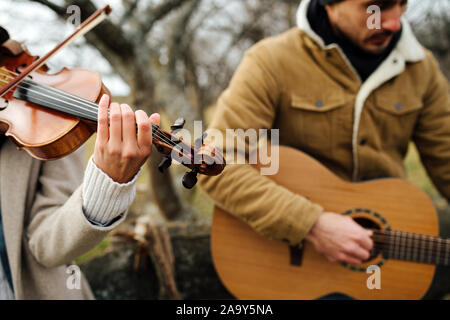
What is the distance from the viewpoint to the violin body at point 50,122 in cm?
97

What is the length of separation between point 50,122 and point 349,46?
4.41ft

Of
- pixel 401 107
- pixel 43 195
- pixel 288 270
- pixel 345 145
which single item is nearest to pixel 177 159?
pixel 43 195

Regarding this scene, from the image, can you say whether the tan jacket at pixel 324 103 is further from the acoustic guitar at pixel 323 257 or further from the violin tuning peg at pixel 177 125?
the violin tuning peg at pixel 177 125

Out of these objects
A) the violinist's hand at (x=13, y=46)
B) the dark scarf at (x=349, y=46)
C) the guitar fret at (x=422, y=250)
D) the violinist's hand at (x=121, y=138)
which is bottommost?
the guitar fret at (x=422, y=250)

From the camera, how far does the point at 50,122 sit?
1005 mm

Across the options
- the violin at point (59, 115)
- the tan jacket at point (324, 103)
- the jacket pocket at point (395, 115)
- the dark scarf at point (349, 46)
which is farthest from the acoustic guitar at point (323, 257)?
the violin at point (59, 115)

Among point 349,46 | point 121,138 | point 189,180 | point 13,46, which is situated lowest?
point 189,180

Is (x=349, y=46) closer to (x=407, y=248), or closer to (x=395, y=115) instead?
(x=395, y=115)

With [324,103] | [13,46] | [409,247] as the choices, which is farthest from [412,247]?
[13,46]

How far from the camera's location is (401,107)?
1684 mm

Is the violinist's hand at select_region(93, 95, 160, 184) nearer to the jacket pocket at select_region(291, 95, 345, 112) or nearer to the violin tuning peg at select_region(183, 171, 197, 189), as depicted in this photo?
the violin tuning peg at select_region(183, 171, 197, 189)

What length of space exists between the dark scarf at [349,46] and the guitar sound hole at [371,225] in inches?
26.3
